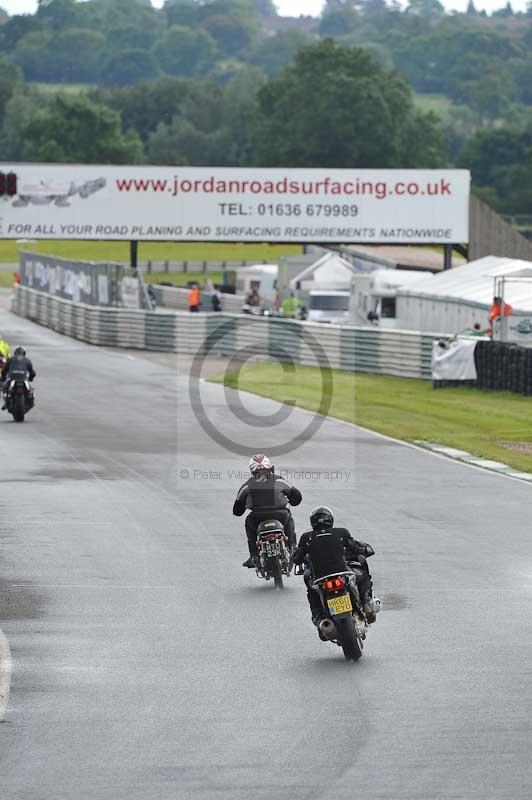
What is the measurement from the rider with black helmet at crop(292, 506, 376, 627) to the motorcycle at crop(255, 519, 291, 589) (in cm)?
250

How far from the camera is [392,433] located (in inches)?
1251

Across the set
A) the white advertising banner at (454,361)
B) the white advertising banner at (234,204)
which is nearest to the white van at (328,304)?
the white advertising banner at (234,204)

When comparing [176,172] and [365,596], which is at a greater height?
[176,172]

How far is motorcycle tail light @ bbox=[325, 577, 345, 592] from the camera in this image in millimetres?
13320

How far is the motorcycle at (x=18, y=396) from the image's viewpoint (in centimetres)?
3241

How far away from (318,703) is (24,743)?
2.30 meters

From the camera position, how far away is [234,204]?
6406cm

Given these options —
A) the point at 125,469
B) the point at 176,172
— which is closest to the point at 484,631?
the point at 125,469

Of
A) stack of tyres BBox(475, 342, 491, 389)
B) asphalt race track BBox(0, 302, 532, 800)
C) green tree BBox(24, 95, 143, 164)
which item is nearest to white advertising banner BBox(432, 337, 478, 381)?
Result: stack of tyres BBox(475, 342, 491, 389)

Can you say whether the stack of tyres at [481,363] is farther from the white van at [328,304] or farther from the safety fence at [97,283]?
the white van at [328,304]

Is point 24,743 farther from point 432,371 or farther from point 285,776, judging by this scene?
point 432,371

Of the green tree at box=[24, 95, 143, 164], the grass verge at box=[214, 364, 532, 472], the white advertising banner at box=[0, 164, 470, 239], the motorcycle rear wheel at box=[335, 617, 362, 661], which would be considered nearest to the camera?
the motorcycle rear wheel at box=[335, 617, 362, 661]

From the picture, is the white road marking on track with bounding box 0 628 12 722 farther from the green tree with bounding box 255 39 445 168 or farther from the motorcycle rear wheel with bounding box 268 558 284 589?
the green tree with bounding box 255 39 445 168

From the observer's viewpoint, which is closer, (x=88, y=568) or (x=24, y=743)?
(x=24, y=743)
